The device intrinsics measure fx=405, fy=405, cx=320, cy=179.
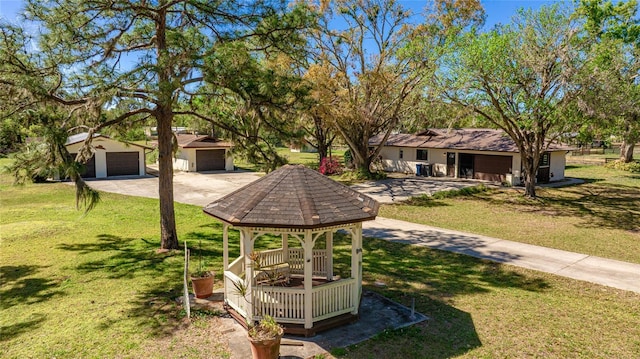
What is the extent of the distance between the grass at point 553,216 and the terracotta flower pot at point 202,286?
38.4ft

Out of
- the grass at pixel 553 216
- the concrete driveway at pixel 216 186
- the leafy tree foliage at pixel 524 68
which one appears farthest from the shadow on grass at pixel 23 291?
the leafy tree foliage at pixel 524 68

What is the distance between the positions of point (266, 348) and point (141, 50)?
10797 mm

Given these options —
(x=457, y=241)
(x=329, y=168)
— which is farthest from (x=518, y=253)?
(x=329, y=168)

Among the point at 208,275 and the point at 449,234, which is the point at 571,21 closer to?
the point at 449,234

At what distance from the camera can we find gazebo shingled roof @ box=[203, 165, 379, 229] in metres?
7.84

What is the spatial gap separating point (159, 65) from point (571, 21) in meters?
19.4

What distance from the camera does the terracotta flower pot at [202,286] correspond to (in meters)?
9.68

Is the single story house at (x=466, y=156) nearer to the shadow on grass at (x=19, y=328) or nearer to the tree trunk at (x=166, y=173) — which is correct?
the tree trunk at (x=166, y=173)

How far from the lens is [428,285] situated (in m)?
11.0

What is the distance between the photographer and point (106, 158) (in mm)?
32000

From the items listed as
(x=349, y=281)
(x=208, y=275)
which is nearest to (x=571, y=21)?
(x=349, y=281)

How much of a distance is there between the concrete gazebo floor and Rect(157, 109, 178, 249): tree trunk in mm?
4702

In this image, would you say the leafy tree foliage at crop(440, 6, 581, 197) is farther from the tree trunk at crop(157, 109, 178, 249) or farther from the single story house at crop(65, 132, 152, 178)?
the single story house at crop(65, 132, 152, 178)

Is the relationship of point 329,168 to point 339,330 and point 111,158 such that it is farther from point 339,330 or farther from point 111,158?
point 339,330
